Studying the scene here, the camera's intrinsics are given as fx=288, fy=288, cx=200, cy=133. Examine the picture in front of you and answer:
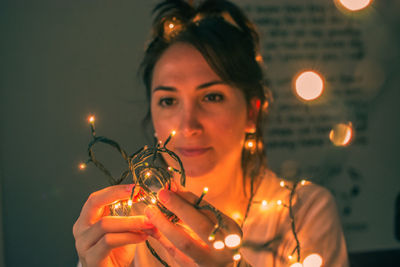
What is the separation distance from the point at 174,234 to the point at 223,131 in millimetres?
386

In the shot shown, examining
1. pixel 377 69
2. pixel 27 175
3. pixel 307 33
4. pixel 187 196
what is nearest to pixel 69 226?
pixel 27 175

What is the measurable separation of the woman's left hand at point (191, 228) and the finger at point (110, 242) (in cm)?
6

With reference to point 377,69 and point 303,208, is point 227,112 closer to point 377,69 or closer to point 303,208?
point 303,208

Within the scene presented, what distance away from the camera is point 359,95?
4.58 ft

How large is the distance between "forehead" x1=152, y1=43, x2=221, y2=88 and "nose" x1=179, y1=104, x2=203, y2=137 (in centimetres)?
8

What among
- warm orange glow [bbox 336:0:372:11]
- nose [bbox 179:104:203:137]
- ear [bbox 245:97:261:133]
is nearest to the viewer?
nose [bbox 179:104:203:137]

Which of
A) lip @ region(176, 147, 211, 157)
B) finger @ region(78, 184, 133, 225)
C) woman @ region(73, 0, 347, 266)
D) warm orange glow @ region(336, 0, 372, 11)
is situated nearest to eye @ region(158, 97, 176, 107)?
woman @ region(73, 0, 347, 266)

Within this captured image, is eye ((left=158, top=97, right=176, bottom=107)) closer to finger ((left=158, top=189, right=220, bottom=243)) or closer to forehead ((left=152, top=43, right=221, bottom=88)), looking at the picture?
forehead ((left=152, top=43, right=221, bottom=88))

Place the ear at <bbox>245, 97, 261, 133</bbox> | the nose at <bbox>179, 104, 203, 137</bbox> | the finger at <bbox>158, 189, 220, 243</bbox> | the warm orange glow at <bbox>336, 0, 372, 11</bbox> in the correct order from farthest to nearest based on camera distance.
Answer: the warm orange glow at <bbox>336, 0, 372, 11</bbox>
the ear at <bbox>245, 97, 261, 133</bbox>
the nose at <bbox>179, 104, 203, 137</bbox>
the finger at <bbox>158, 189, 220, 243</bbox>

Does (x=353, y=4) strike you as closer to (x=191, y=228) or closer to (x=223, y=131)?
(x=223, y=131)

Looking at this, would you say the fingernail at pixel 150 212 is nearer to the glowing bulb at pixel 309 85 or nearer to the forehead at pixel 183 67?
the forehead at pixel 183 67

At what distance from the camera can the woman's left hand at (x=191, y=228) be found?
51 cm

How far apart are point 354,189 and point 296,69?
65cm

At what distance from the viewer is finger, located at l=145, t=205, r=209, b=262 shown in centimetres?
52
